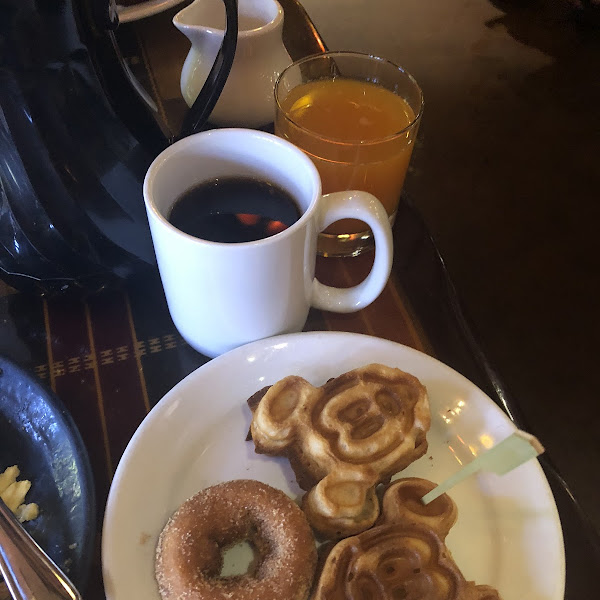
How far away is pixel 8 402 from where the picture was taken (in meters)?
0.58

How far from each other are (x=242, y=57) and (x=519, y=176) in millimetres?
626

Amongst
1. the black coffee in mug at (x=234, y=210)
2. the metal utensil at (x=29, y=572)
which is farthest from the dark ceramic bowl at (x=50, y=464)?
the black coffee in mug at (x=234, y=210)

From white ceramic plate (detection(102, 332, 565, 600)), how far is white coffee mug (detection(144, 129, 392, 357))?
0.14ft

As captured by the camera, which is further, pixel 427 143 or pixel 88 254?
pixel 427 143

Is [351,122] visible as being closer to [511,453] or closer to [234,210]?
[234,210]

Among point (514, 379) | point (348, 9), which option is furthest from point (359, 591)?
point (348, 9)

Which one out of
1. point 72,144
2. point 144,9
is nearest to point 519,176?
point 144,9

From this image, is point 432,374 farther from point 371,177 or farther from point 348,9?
point 348,9

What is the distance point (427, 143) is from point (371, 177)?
52 cm

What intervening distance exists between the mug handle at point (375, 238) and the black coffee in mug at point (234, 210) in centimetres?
5

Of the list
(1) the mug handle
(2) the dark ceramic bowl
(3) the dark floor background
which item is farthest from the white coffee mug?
(3) the dark floor background

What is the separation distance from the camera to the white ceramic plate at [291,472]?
20.4 inches

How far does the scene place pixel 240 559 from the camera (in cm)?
53

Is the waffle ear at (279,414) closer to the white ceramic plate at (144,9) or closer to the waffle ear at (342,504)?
the waffle ear at (342,504)
